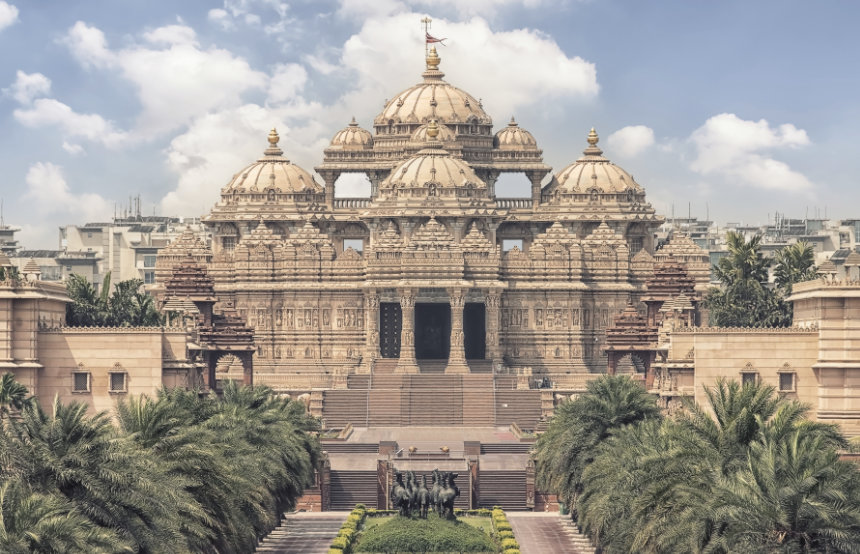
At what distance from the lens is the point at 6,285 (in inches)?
3617

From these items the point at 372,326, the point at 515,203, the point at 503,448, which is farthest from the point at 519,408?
the point at 515,203

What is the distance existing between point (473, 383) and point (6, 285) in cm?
3558

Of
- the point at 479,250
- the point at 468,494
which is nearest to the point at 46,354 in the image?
the point at 468,494

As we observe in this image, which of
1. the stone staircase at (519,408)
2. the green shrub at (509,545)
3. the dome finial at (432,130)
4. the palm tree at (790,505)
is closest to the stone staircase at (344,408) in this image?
the stone staircase at (519,408)

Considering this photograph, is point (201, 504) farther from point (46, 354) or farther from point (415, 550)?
point (46, 354)

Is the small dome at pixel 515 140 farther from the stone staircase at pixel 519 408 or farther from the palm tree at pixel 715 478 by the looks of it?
the palm tree at pixel 715 478

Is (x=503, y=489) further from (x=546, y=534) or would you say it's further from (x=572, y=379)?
(x=572, y=379)

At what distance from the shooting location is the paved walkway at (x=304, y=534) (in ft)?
270

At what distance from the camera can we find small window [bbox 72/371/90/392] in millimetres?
96188

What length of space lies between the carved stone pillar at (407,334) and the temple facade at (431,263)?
10 cm

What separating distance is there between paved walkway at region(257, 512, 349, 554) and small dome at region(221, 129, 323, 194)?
49955 mm

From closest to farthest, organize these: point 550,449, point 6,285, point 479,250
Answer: point 550,449
point 6,285
point 479,250

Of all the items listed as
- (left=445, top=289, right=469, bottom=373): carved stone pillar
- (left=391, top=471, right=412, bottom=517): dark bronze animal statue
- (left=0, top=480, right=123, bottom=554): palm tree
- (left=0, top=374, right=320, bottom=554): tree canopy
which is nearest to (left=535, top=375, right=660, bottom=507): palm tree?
(left=391, top=471, right=412, bottom=517): dark bronze animal statue

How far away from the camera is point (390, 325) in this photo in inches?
5182
